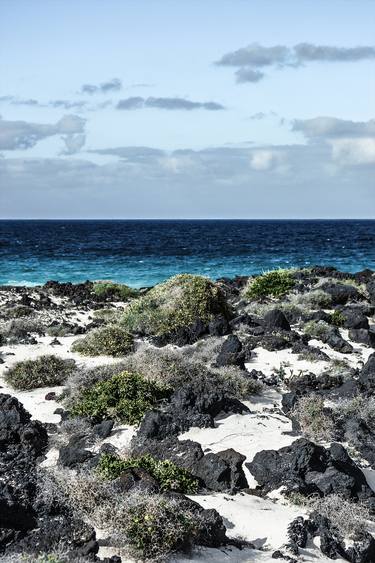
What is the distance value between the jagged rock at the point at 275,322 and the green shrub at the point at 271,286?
7416 mm

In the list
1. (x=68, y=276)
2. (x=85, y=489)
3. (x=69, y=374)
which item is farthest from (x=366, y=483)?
(x=68, y=276)

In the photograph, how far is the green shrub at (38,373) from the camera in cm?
1540

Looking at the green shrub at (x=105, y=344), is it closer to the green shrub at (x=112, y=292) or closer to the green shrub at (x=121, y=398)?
the green shrub at (x=121, y=398)

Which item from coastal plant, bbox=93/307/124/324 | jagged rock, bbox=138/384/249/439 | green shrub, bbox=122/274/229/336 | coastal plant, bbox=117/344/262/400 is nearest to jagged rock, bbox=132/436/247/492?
jagged rock, bbox=138/384/249/439

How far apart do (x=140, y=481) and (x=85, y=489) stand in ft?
2.40

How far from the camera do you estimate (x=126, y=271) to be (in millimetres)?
52375

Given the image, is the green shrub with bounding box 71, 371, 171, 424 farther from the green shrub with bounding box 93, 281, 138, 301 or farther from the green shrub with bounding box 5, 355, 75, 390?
the green shrub with bounding box 93, 281, 138, 301

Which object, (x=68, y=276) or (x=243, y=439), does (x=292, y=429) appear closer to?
(x=243, y=439)

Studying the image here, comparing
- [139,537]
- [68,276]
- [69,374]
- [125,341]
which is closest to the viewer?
[139,537]

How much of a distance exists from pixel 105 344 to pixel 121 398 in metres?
5.01

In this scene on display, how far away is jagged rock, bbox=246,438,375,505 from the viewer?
9.95 metres

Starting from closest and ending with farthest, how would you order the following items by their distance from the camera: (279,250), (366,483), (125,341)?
(366,483) → (125,341) → (279,250)

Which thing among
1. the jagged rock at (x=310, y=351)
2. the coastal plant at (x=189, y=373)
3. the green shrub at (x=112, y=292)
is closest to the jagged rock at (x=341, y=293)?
the jagged rock at (x=310, y=351)

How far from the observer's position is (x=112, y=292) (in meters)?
31.1
